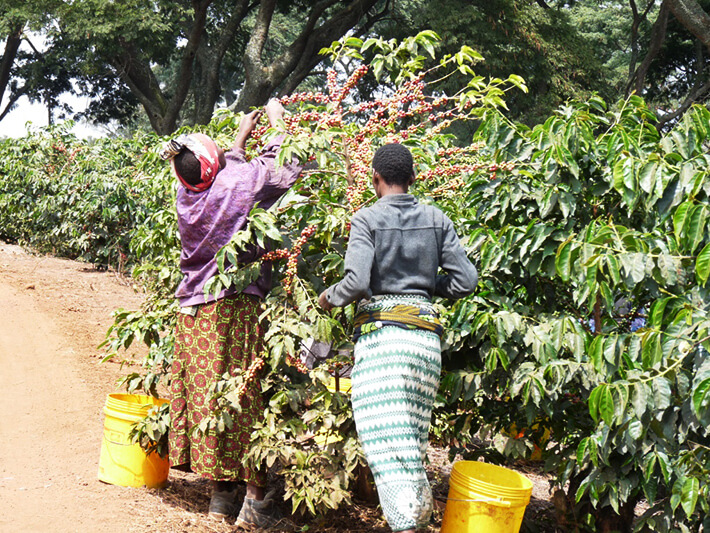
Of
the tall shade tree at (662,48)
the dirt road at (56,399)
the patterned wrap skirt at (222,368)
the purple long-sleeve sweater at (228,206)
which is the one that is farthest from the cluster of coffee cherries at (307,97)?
the tall shade tree at (662,48)

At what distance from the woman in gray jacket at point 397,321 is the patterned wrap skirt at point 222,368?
705mm

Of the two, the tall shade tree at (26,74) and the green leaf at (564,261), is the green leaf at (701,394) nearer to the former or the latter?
the green leaf at (564,261)

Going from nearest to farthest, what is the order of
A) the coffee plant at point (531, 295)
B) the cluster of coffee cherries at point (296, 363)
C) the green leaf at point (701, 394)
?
the green leaf at point (701, 394) < the coffee plant at point (531, 295) < the cluster of coffee cherries at point (296, 363)

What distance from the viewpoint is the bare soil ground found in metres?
3.55

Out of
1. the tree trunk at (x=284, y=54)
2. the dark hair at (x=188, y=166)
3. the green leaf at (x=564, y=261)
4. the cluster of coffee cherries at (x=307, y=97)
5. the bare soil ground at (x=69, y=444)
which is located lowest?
the bare soil ground at (x=69, y=444)

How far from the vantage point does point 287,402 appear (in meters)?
3.50

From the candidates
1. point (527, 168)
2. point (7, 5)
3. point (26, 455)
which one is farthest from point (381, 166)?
point (7, 5)

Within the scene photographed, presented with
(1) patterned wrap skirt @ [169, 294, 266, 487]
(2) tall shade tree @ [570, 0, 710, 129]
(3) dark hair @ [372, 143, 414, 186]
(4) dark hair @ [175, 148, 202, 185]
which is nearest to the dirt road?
(1) patterned wrap skirt @ [169, 294, 266, 487]

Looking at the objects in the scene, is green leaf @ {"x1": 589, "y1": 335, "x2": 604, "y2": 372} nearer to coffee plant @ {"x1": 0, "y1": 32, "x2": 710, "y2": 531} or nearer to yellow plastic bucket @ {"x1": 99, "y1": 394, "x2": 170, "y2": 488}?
coffee plant @ {"x1": 0, "y1": 32, "x2": 710, "y2": 531}

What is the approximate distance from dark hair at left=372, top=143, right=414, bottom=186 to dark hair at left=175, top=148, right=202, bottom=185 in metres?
0.98

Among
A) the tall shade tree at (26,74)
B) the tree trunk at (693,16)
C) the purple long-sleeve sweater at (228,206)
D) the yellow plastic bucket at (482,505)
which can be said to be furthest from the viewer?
the tall shade tree at (26,74)

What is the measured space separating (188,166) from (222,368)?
969 millimetres

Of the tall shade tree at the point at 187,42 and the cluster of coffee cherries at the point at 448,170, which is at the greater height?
the tall shade tree at the point at 187,42

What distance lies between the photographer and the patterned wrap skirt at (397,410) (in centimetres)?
285
